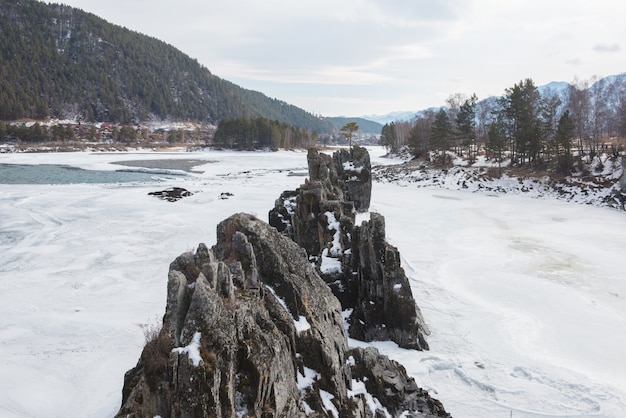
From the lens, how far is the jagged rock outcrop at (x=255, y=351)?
6785mm

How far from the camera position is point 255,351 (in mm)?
7664

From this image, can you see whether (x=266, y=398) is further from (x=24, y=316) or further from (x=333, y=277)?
(x=24, y=316)

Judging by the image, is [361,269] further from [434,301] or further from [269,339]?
[269,339]

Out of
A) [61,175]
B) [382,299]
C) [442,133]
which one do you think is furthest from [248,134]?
[382,299]

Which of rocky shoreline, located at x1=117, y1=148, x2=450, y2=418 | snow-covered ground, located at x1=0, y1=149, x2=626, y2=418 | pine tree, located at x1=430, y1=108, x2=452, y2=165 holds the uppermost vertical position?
pine tree, located at x1=430, y1=108, x2=452, y2=165

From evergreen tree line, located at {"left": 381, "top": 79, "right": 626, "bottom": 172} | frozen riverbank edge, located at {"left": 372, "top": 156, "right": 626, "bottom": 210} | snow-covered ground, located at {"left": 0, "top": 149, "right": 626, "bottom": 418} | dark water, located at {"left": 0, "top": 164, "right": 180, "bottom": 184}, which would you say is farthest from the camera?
dark water, located at {"left": 0, "top": 164, "right": 180, "bottom": 184}

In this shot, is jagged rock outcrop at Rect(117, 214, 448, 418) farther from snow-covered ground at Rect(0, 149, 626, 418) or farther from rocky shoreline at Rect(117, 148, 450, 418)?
snow-covered ground at Rect(0, 149, 626, 418)

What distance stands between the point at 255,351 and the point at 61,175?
73.1 meters

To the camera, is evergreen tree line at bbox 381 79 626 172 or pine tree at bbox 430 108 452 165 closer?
evergreen tree line at bbox 381 79 626 172

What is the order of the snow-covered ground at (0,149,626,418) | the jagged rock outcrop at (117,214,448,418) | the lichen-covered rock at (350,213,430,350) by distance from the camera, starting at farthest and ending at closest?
the lichen-covered rock at (350,213,430,350) < the snow-covered ground at (0,149,626,418) < the jagged rock outcrop at (117,214,448,418)

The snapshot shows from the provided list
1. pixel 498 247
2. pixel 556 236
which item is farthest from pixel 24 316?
pixel 556 236

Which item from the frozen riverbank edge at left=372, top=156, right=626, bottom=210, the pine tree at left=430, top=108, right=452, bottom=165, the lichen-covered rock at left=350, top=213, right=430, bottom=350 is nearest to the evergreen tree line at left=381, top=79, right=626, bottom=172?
the pine tree at left=430, top=108, right=452, bottom=165

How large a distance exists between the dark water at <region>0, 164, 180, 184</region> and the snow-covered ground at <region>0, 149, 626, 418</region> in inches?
815

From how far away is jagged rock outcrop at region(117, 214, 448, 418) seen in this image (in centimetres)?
679
